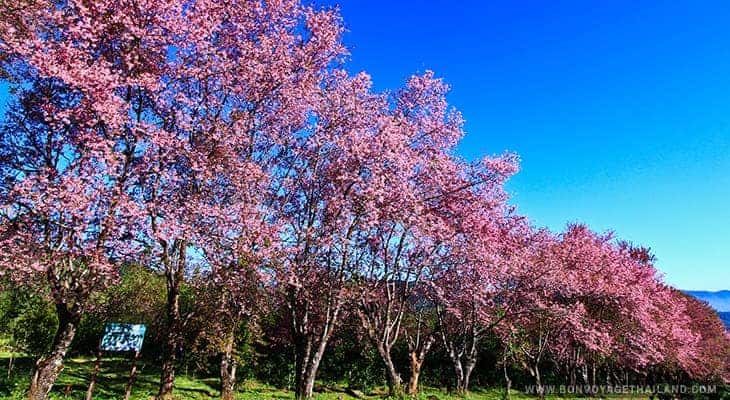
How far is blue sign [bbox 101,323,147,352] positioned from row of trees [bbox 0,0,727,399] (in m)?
0.89

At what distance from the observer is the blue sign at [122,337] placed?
42.2ft

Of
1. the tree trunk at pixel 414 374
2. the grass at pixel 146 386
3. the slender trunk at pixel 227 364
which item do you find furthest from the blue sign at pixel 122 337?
the tree trunk at pixel 414 374

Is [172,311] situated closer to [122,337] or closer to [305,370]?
[122,337]

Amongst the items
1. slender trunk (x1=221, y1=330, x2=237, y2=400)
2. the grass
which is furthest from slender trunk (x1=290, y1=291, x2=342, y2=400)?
the grass

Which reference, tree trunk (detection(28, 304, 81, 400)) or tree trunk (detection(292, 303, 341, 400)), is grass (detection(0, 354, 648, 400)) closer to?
tree trunk (detection(292, 303, 341, 400))

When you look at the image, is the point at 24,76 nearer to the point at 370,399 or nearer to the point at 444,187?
the point at 444,187

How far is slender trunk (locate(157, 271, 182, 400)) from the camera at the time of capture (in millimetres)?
14102

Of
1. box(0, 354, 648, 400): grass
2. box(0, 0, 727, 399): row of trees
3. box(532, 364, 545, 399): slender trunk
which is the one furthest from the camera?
box(532, 364, 545, 399): slender trunk

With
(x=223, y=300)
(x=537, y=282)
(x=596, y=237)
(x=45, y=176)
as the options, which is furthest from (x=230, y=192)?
(x=596, y=237)

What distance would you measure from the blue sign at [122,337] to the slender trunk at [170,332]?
1.17m

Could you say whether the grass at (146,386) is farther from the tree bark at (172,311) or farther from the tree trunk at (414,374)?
the tree bark at (172,311)

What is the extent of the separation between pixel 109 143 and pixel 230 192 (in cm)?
366

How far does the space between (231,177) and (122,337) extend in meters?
5.18

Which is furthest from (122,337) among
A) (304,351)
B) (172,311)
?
(304,351)
